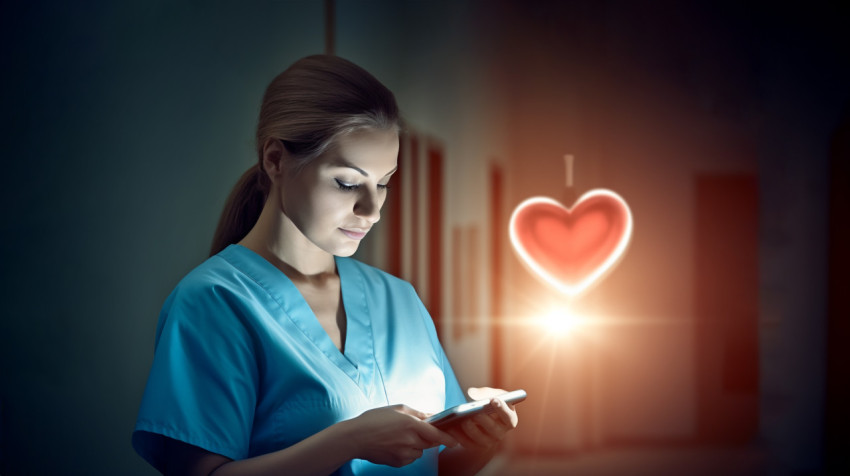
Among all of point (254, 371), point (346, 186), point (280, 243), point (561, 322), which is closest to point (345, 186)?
point (346, 186)

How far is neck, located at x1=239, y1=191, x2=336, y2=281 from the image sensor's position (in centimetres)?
64

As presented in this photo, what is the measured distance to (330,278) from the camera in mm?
707

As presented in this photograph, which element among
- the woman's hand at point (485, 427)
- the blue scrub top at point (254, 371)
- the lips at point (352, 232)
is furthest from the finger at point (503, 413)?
the lips at point (352, 232)

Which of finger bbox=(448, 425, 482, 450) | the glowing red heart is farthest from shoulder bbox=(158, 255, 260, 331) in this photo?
the glowing red heart

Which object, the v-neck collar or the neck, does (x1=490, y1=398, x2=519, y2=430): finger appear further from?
the neck

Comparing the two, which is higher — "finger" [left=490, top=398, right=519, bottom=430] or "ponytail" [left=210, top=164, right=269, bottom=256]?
"ponytail" [left=210, top=164, right=269, bottom=256]

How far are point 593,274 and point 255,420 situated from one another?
69 cm

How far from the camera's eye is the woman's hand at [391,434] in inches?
20.6

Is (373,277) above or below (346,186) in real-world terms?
below

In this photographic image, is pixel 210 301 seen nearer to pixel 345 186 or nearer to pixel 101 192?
pixel 345 186

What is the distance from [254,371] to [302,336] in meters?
0.06

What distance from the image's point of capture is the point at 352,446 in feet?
1.73

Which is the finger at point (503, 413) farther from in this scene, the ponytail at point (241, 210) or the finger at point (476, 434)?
the ponytail at point (241, 210)

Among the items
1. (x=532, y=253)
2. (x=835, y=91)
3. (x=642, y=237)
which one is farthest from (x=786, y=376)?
(x=532, y=253)
